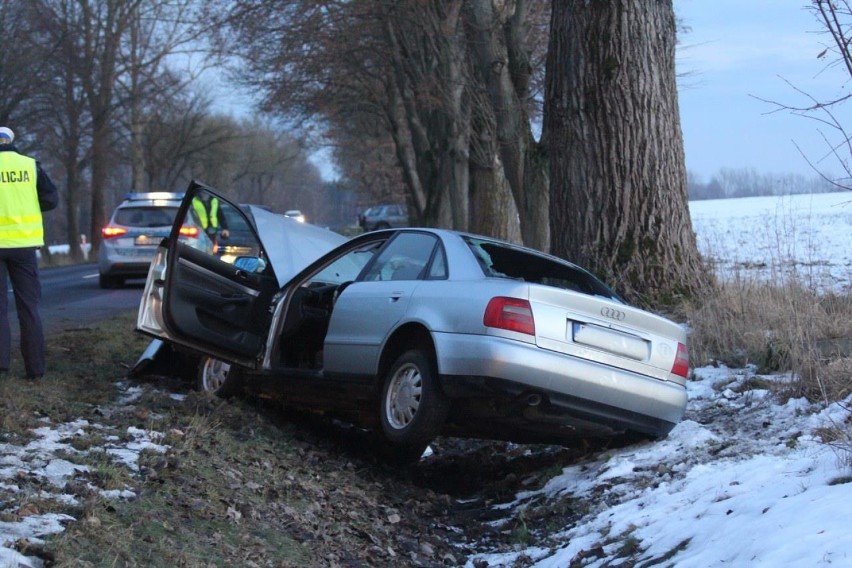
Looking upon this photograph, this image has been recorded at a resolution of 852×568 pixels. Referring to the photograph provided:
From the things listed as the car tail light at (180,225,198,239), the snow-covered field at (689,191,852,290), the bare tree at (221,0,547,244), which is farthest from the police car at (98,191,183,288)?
the car tail light at (180,225,198,239)

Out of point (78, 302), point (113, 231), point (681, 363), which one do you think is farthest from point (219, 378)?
point (113, 231)

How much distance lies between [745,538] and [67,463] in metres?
3.34

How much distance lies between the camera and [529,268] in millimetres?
7160

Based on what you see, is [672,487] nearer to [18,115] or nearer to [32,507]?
[32,507]

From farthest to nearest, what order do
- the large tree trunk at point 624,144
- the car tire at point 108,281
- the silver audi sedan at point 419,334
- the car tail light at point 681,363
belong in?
the car tire at point 108,281, the large tree trunk at point 624,144, the car tail light at point 681,363, the silver audi sedan at point 419,334

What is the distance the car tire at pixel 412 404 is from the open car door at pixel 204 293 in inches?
62.2

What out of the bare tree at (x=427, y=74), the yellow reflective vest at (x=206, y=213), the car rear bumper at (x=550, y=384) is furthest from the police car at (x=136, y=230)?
the car rear bumper at (x=550, y=384)

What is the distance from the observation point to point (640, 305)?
10.4m

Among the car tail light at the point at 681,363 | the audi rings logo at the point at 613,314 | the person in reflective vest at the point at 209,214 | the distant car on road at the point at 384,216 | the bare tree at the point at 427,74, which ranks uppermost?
the bare tree at the point at 427,74

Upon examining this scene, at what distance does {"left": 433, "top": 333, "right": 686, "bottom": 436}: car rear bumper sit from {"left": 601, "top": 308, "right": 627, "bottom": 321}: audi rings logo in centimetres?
29

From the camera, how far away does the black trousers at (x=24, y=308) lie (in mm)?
8266

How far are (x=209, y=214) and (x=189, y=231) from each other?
0.26m

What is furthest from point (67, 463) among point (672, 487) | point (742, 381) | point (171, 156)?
point (171, 156)

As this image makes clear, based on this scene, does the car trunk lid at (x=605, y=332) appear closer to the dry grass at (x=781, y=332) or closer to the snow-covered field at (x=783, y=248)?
the dry grass at (x=781, y=332)
